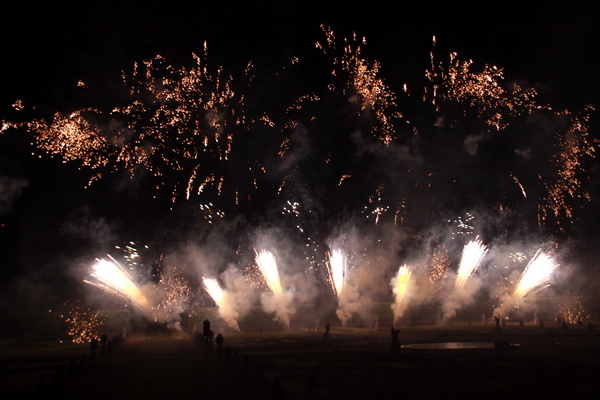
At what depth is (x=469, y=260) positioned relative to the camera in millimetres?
41500

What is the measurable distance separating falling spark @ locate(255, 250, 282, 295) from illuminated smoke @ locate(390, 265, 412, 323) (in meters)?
11.1

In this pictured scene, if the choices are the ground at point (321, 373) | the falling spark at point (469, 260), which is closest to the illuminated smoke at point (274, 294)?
the ground at point (321, 373)

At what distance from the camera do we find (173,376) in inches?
592

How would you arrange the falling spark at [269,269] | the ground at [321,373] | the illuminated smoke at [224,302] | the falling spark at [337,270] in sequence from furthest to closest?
1. the falling spark at [269,269]
2. the falling spark at [337,270]
3. the illuminated smoke at [224,302]
4. the ground at [321,373]

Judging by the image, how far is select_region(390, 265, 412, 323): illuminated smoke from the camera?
41.5 metres

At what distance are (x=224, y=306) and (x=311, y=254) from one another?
10.1 m

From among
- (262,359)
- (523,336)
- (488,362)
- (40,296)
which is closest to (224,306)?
(40,296)

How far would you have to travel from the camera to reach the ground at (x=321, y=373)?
38.7 feet

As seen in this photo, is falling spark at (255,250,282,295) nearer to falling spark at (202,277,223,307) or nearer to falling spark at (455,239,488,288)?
falling spark at (202,277,223,307)

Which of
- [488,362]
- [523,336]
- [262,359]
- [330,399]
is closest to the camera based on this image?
[330,399]

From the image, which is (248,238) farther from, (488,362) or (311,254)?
(488,362)

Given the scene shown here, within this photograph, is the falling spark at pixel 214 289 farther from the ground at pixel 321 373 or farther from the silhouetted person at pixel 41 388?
the silhouetted person at pixel 41 388

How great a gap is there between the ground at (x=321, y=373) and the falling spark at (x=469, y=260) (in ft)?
55.2

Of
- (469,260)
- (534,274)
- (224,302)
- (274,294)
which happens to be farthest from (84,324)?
(534,274)
